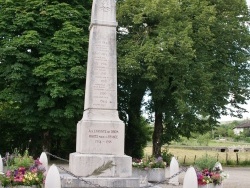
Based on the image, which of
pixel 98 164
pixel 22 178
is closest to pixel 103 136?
pixel 98 164

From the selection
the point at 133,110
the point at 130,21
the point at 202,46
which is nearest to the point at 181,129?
the point at 133,110

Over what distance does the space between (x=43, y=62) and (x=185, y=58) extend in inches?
308

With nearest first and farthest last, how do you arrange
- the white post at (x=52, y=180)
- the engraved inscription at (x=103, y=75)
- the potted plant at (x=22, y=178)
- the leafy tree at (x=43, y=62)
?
the white post at (x=52, y=180)
the potted plant at (x=22, y=178)
the engraved inscription at (x=103, y=75)
the leafy tree at (x=43, y=62)

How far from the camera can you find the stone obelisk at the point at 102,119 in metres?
11.9

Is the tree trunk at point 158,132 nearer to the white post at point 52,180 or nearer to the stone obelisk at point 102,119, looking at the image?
the stone obelisk at point 102,119

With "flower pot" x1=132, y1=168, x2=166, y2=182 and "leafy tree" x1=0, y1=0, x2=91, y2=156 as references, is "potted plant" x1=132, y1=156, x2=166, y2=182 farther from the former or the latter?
"leafy tree" x1=0, y1=0, x2=91, y2=156

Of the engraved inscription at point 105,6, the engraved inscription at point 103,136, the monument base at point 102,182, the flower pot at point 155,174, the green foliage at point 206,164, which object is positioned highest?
the engraved inscription at point 105,6

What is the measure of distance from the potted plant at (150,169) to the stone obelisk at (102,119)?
12.4ft

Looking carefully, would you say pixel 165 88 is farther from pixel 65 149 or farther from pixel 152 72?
pixel 65 149

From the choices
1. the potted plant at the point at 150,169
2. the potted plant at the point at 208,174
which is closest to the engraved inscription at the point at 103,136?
the potted plant at the point at 208,174

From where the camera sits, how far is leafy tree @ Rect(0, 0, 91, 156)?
77.3 ft

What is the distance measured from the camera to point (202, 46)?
86.5 ft

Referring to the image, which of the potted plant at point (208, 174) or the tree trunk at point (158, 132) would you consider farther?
the tree trunk at point (158, 132)

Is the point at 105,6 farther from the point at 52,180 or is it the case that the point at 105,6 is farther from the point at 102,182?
the point at 52,180
